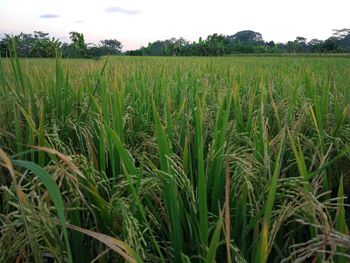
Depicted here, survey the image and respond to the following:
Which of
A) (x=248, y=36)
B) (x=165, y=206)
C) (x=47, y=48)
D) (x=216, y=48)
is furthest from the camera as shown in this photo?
(x=248, y=36)

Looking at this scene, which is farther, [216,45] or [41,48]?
[216,45]

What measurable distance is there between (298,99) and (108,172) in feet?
4.18

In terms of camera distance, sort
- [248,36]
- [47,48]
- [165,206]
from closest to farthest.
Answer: [165,206]
[47,48]
[248,36]

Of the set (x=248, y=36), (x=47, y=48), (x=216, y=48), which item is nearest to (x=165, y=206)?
(x=47, y=48)

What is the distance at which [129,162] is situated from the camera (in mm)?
847

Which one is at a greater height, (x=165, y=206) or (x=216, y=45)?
(x=216, y=45)

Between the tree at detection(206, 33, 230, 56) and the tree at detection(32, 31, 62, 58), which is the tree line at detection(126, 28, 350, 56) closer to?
the tree at detection(206, 33, 230, 56)

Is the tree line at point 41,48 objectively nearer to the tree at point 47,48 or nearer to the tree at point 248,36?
the tree at point 47,48

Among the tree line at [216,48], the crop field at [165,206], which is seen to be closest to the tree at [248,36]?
the tree line at [216,48]

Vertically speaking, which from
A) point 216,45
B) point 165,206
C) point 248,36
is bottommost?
point 165,206

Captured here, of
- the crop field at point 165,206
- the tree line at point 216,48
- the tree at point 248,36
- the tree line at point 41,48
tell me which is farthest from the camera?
the tree at point 248,36

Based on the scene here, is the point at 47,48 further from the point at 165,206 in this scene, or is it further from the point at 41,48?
the point at 165,206

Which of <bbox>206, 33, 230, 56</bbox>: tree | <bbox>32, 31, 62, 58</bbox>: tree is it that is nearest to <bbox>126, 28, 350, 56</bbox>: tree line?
<bbox>206, 33, 230, 56</bbox>: tree

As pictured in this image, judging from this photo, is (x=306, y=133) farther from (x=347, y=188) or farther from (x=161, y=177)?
(x=161, y=177)
